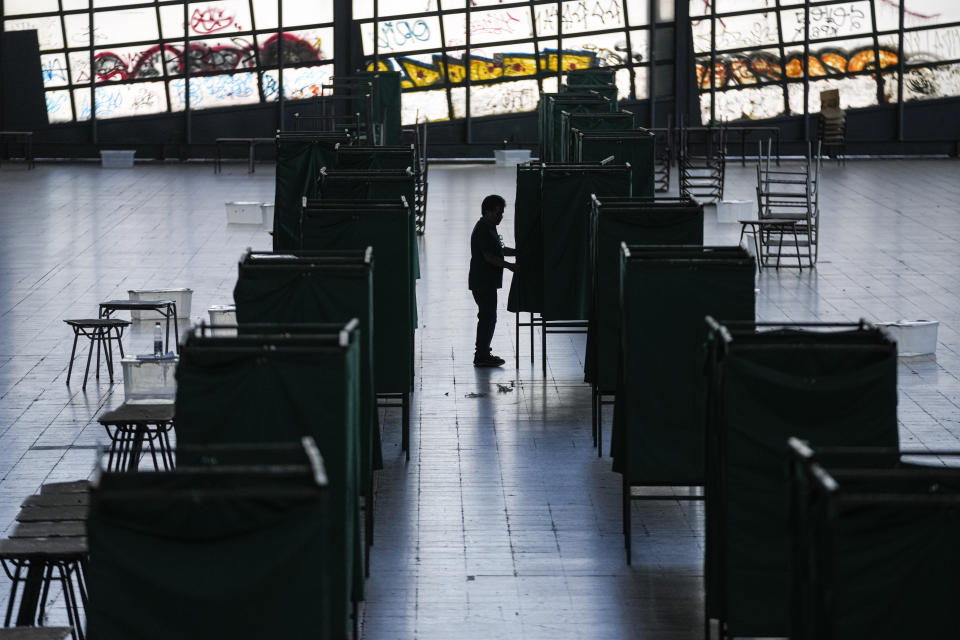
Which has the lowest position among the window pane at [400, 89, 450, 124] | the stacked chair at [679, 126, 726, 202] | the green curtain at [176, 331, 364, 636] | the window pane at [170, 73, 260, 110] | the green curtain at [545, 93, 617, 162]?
the green curtain at [176, 331, 364, 636]

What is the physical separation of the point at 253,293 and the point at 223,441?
8.11ft

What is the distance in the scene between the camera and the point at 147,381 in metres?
12.8

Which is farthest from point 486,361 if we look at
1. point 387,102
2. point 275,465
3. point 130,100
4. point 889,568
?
point 130,100

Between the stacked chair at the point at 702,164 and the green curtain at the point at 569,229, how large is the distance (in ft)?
23.2

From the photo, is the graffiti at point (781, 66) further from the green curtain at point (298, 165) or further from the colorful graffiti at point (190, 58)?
the green curtain at point (298, 165)

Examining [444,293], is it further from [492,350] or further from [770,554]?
[770,554]

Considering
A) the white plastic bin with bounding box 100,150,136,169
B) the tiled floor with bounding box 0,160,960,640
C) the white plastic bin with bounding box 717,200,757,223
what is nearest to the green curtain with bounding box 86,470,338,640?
the tiled floor with bounding box 0,160,960,640

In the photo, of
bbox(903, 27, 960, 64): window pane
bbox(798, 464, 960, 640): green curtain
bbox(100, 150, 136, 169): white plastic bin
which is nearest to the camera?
bbox(798, 464, 960, 640): green curtain

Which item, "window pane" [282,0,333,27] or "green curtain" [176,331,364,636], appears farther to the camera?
"window pane" [282,0,333,27]

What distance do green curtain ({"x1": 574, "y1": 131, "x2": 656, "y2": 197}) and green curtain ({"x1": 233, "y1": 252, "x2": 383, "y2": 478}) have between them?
6838mm

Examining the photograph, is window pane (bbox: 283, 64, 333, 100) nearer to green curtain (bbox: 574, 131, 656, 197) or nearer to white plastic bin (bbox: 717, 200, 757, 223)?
white plastic bin (bbox: 717, 200, 757, 223)

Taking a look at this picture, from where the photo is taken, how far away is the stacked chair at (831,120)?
32312 millimetres

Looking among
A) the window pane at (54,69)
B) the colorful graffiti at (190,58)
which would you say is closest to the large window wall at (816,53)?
the colorful graffiti at (190,58)

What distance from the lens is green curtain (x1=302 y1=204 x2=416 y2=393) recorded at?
1116 centimetres
